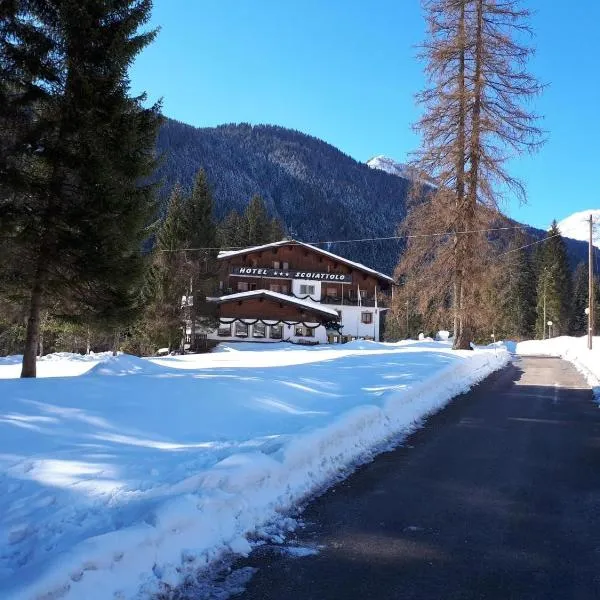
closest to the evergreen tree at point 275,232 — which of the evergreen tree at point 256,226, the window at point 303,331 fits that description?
the evergreen tree at point 256,226

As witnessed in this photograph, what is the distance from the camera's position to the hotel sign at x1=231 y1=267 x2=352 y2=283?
Answer: 176ft

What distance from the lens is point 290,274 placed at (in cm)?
5453

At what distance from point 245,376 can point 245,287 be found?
42.9m

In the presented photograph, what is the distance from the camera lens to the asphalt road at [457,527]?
394 centimetres

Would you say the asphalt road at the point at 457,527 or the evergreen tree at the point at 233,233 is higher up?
the evergreen tree at the point at 233,233

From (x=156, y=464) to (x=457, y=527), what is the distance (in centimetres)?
292

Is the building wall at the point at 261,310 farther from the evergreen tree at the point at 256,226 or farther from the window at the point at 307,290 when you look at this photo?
the evergreen tree at the point at 256,226

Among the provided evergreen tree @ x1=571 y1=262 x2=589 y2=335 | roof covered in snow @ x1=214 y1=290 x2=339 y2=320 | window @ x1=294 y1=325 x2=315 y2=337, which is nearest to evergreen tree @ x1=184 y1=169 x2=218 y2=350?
roof covered in snow @ x1=214 y1=290 x2=339 y2=320

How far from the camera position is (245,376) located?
12406 millimetres

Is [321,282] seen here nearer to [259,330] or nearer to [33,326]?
[259,330]

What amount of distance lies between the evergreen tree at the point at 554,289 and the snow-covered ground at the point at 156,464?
232 ft

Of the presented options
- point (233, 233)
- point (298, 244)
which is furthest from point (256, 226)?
point (298, 244)

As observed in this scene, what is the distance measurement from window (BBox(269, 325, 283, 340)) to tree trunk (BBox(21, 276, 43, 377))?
35.0 meters

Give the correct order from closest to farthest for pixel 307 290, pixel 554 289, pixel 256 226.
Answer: pixel 307 290, pixel 256 226, pixel 554 289
